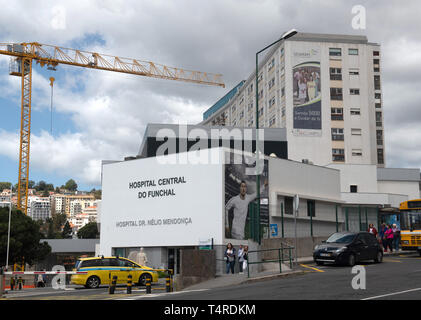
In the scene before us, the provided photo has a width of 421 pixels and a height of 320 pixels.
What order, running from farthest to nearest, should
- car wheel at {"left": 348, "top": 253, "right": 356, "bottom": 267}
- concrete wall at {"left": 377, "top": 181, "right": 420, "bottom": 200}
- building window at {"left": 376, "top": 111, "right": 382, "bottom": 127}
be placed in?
building window at {"left": 376, "top": 111, "right": 382, "bottom": 127} < concrete wall at {"left": 377, "top": 181, "right": 420, "bottom": 200} < car wheel at {"left": 348, "top": 253, "right": 356, "bottom": 267}

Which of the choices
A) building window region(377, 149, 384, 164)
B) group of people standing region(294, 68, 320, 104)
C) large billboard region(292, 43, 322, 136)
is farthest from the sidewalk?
building window region(377, 149, 384, 164)

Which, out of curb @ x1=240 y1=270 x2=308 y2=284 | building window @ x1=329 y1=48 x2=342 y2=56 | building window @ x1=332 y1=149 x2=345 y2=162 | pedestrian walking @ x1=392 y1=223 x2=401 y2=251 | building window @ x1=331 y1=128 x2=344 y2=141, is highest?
building window @ x1=329 y1=48 x2=342 y2=56

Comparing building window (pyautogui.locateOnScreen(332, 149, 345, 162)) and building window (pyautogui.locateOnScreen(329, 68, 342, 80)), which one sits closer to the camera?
building window (pyautogui.locateOnScreen(332, 149, 345, 162))

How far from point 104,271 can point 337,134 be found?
2246 inches

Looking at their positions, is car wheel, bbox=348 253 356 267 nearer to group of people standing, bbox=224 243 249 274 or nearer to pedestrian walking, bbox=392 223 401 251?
group of people standing, bbox=224 243 249 274

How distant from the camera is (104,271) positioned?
25.4 metres

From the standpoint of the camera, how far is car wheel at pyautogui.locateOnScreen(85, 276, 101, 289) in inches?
982

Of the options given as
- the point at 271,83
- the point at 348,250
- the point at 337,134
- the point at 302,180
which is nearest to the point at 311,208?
the point at 302,180

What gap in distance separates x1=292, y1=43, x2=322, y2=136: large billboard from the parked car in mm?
50762

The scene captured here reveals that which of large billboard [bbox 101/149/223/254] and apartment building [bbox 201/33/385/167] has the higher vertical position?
apartment building [bbox 201/33/385/167]

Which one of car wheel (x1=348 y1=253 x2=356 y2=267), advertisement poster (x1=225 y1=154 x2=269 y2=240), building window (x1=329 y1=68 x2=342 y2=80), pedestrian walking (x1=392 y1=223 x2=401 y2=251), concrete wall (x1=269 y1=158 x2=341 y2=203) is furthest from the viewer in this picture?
building window (x1=329 y1=68 x2=342 y2=80)

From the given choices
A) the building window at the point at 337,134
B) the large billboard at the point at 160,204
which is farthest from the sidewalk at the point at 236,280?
the building window at the point at 337,134

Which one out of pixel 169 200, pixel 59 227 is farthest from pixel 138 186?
pixel 59 227
